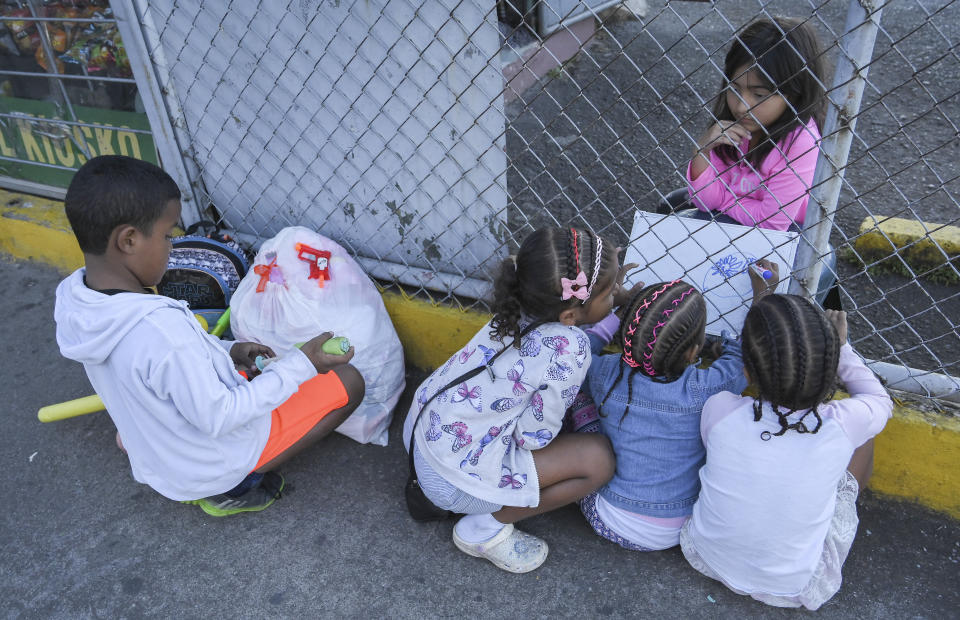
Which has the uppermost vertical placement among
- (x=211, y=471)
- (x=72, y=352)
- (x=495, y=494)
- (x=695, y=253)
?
(x=72, y=352)

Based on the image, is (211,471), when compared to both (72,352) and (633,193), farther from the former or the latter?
(633,193)

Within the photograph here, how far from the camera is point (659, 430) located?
1879mm

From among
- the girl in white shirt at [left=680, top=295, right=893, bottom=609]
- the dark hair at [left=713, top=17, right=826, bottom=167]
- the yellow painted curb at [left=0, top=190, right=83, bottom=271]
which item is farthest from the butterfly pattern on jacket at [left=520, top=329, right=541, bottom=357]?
the yellow painted curb at [left=0, top=190, right=83, bottom=271]

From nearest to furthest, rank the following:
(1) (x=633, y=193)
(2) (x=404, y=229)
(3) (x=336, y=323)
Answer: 1. (3) (x=336, y=323)
2. (2) (x=404, y=229)
3. (1) (x=633, y=193)

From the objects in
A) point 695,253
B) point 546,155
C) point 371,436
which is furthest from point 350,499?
point 546,155

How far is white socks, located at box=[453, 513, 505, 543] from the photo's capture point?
196 centimetres

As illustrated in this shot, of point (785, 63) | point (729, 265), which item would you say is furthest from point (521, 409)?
point (785, 63)

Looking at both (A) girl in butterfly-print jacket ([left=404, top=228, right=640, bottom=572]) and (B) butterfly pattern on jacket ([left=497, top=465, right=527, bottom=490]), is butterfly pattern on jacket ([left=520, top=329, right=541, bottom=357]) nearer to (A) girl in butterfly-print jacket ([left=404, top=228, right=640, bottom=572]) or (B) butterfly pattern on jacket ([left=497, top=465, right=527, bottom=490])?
(A) girl in butterfly-print jacket ([left=404, top=228, right=640, bottom=572])

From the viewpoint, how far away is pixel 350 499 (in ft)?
7.35

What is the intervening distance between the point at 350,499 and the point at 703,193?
1.62 metres

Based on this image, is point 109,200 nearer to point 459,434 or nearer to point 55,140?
point 459,434

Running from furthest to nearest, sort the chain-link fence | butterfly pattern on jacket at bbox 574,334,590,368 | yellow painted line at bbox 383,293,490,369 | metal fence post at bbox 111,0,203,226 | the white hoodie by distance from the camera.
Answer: metal fence post at bbox 111,0,203,226, yellow painted line at bbox 383,293,490,369, the chain-link fence, butterfly pattern on jacket at bbox 574,334,590,368, the white hoodie

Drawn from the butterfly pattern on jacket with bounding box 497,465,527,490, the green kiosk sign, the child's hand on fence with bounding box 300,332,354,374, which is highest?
the green kiosk sign

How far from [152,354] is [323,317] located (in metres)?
0.75
